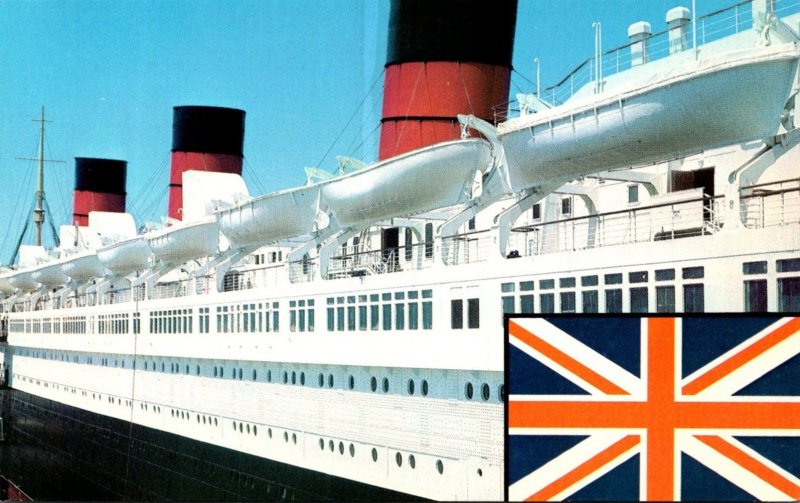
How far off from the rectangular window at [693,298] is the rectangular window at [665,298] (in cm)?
25

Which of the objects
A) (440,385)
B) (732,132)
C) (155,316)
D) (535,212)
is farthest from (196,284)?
(732,132)

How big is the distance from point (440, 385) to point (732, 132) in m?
7.21

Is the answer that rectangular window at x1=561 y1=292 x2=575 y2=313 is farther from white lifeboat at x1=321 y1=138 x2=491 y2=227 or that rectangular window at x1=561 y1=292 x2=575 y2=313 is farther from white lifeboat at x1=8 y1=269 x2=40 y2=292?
white lifeboat at x1=8 y1=269 x2=40 y2=292

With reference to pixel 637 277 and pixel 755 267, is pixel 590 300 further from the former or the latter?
pixel 755 267

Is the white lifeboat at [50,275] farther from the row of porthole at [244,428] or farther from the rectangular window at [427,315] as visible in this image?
Result: the rectangular window at [427,315]

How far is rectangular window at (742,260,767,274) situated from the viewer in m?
13.5

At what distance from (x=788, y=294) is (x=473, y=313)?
6.96m

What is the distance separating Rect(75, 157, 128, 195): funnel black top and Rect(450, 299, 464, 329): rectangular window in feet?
172

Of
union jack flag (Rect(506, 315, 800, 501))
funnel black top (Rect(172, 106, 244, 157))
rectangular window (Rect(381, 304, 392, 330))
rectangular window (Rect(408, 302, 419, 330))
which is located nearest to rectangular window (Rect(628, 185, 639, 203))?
rectangular window (Rect(408, 302, 419, 330))

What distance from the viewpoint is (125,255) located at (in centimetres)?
4191

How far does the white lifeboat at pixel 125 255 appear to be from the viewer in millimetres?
40375

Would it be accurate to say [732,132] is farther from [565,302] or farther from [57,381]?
[57,381]

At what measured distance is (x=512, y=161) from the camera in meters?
19.5

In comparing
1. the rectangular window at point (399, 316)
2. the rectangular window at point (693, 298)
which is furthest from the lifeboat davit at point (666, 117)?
the rectangular window at point (399, 316)
